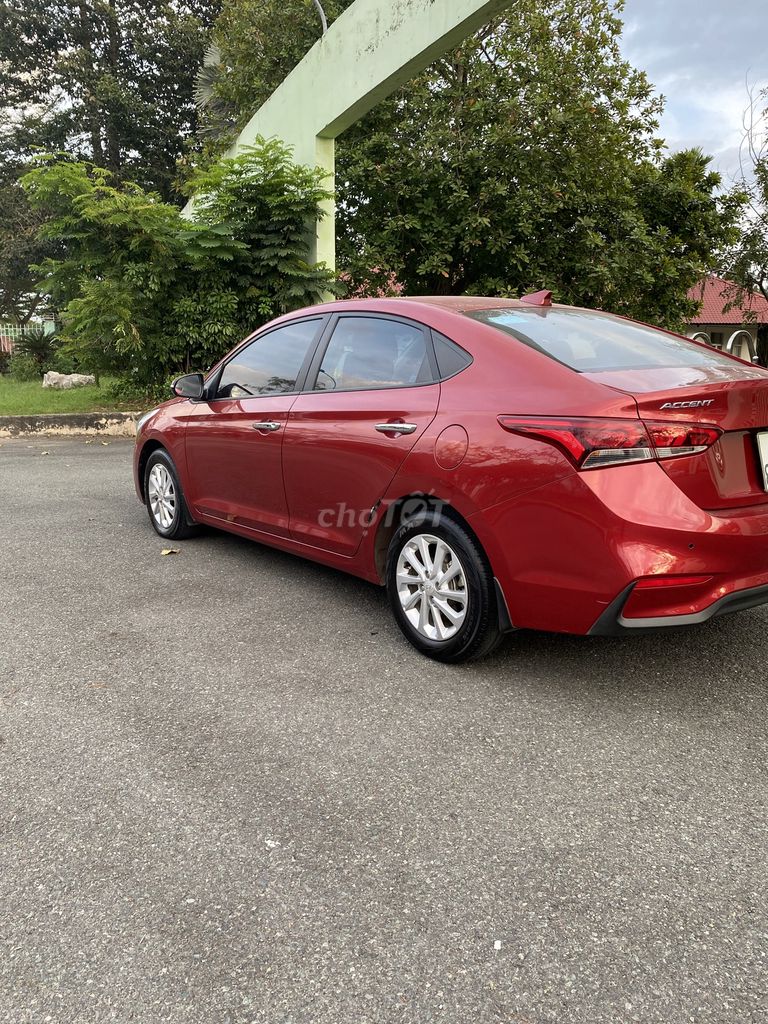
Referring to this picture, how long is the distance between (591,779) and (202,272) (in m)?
10.3

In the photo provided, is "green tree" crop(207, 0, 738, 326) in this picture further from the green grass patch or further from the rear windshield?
the rear windshield

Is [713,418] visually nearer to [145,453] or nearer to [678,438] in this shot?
[678,438]

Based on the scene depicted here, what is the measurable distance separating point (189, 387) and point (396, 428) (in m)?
2.04

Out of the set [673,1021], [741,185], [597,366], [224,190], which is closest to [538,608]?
[597,366]

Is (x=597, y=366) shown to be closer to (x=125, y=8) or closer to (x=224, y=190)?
(x=224, y=190)

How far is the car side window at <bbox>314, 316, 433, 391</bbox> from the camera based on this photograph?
368 cm

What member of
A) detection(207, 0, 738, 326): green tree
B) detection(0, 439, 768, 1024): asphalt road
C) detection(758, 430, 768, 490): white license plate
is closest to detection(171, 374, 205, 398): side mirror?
detection(0, 439, 768, 1024): asphalt road

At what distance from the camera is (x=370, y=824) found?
237 centimetres

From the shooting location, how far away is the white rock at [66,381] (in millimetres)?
17766

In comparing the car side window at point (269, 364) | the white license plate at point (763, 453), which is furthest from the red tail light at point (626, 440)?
the car side window at point (269, 364)

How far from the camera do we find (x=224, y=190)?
1095 cm

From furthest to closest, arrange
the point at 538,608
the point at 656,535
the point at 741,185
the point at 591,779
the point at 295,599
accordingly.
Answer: the point at 741,185 → the point at 295,599 → the point at 538,608 → the point at 656,535 → the point at 591,779

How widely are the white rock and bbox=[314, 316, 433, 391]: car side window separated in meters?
15.0

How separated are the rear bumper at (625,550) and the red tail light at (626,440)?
0.15 feet
